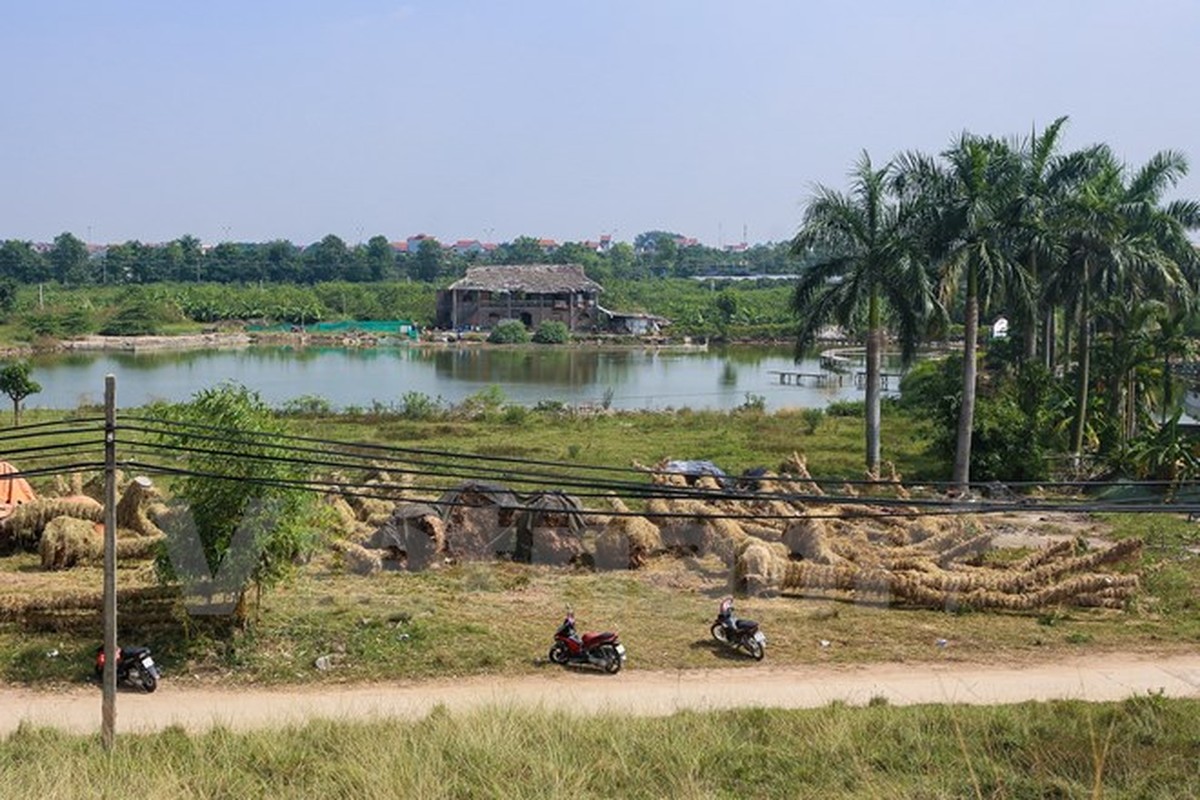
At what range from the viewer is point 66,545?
54.7 ft

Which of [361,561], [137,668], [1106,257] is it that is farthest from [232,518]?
[1106,257]

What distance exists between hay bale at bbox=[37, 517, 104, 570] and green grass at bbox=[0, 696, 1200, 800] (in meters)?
6.91

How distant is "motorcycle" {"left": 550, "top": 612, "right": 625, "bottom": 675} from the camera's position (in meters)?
12.5

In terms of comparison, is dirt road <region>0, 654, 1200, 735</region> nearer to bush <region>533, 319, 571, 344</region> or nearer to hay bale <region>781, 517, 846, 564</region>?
hay bale <region>781, 517, 846, 564</region>

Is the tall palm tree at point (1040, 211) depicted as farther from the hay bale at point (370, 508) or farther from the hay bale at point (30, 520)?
the hay bale at point (30, 520)

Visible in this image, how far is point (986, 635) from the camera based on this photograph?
14.0 m

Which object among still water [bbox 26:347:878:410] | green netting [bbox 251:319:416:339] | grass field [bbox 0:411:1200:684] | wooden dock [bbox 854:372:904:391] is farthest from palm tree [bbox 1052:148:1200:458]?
green netting [bbox 251:319:416:339]

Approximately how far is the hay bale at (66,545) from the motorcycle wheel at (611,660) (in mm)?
8637

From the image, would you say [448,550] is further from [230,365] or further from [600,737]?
[230,365]

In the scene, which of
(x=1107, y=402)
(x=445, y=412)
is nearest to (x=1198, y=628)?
(x=1107, y=402)

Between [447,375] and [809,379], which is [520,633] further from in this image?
[447,375]

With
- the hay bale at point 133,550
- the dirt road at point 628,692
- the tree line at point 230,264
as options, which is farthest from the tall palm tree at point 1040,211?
the tree line at point 230,264

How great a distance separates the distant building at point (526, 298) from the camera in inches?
3548

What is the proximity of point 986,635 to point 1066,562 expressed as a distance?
2.25m
